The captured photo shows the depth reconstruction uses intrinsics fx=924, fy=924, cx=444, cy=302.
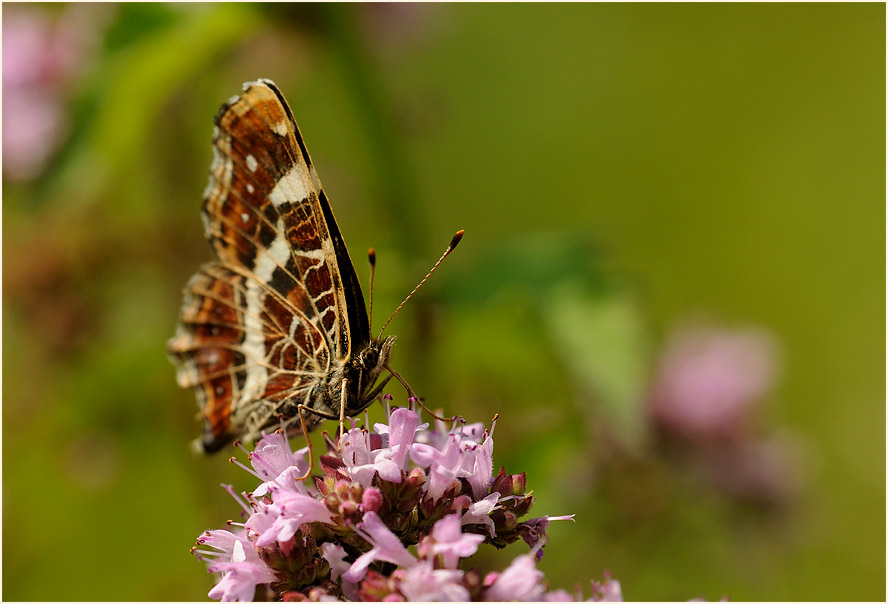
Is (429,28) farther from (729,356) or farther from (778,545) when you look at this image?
(778,545)

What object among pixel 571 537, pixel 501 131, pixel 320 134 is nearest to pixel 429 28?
pixel 320 134

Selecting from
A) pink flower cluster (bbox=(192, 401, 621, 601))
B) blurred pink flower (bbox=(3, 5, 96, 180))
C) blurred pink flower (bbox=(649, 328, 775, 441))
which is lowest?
blurred pink flower (bbox=(649, 328, 775, 441))

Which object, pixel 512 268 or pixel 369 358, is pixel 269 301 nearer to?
pixel 369 358

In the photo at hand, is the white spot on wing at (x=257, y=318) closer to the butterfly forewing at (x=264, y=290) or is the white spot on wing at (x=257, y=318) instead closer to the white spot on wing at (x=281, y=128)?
the butterfly forewing at (x=264, y=290)

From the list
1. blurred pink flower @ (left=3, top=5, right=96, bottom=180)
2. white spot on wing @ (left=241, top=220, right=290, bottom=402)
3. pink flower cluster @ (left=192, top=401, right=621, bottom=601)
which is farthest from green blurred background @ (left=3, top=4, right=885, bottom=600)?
pink flower cluster @ (left=192, top=401, right=621, bottom=601)

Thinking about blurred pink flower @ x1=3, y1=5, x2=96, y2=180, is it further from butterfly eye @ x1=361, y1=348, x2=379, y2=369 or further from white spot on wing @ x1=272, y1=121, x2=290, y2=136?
butterfly eye @ x1=361, y1=348, x2=379, y2=369


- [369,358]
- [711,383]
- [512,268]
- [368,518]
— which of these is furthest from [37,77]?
[711,383]
